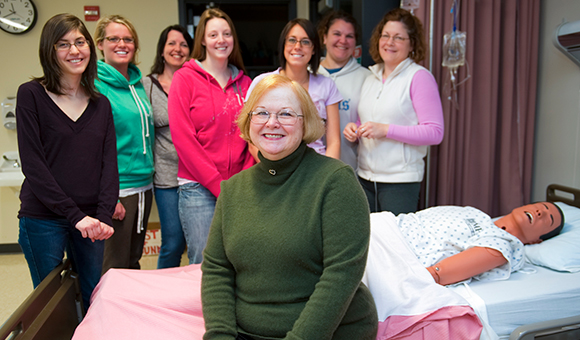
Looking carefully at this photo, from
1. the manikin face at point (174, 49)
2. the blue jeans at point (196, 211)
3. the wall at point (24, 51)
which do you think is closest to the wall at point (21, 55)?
the wall at point (24, 51)

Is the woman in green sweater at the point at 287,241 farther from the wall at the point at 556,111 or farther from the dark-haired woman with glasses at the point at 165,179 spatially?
the wall at the point at 556,111

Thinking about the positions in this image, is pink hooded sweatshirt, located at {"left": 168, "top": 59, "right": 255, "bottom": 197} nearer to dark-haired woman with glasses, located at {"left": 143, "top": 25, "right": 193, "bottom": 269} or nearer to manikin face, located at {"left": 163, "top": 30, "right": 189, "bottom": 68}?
dark-haired woman with glasses, located at {"left": 143, "top": 25, "right": 193, "bottom": 269}

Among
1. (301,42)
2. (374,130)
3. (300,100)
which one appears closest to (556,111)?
(374,130)

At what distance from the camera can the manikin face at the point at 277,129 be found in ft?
4.43

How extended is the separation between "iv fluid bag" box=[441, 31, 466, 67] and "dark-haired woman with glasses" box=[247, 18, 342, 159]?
85 centimetres

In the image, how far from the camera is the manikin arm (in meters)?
1.79

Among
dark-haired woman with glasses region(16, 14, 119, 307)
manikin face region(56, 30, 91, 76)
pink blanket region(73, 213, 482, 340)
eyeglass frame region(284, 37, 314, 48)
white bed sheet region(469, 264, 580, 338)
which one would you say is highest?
eyeglass frame region(284, 37, 314, 48)

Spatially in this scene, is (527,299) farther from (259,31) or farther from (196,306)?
(259,31)

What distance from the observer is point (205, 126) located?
2.09 meters

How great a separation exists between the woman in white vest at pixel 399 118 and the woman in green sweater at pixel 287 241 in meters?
0.96

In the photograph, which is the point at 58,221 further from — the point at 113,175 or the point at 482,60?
the point at 482,60

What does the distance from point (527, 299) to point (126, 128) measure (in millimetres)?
2001

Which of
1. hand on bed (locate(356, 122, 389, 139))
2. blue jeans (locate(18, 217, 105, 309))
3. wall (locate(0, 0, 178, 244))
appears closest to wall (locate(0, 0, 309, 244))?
wall (locate(0, 0, 178, 244))

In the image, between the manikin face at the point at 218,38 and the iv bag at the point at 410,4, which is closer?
the manikin face at the point at 218,38
